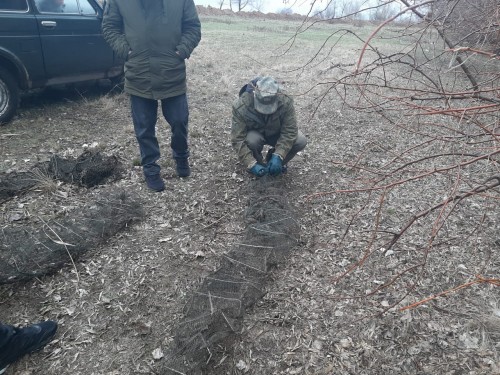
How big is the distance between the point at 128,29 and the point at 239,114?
4.07ft

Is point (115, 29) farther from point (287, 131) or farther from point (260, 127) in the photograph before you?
point (287, 131)

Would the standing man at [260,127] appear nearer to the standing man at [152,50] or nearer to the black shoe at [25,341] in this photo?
the standing man at [152,50]

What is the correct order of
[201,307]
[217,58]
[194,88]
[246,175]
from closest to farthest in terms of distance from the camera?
[201,307], [246,175], [194,88], [217,58]

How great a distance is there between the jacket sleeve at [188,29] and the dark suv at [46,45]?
2289 mm

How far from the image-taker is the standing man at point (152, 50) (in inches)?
122

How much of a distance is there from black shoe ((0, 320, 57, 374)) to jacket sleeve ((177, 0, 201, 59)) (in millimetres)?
2426

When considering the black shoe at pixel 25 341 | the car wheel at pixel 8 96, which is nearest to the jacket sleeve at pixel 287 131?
the black shoe at pixel 25 341

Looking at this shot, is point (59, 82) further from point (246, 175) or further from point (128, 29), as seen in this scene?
point (246, 175)

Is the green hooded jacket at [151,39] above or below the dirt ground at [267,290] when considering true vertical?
above

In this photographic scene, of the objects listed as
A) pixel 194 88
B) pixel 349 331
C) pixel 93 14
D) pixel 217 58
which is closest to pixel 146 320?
pixel 349 331

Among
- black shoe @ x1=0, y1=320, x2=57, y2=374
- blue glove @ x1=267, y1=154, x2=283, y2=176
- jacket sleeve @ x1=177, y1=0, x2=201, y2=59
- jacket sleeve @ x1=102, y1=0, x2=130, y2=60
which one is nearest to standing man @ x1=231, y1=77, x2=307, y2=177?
blue glove @ x1=267, y1=154, x2=283, y2=176

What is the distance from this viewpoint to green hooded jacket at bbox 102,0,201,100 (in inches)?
122

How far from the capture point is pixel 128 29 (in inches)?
124

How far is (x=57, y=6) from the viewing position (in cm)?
465
